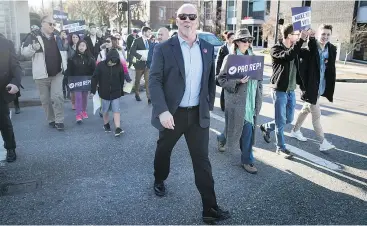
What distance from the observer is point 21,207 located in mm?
3402

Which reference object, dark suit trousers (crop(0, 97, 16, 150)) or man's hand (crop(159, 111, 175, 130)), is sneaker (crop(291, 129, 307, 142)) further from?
dark suit trousers (crop(0, 97, 16, 150))

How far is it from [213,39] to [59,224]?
16361mm

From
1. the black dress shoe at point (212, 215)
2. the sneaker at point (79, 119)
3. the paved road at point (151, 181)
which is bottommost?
the paved road at point (151, 181)

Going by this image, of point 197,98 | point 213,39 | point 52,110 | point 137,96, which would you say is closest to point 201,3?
point 213,39

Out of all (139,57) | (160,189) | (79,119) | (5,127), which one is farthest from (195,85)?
(139,57)

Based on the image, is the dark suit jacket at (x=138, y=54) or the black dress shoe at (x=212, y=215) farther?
the dark suit jacket at (x=138, y=54)

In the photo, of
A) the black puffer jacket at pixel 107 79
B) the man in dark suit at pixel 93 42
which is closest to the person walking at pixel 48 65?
the black puffer jacket at pixel 107 79

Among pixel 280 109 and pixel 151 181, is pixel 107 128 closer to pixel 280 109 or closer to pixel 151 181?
pixel 151 181

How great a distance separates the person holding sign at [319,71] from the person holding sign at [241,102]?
0.99 metres

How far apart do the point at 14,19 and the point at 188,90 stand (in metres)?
12.6

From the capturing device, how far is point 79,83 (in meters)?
6.74

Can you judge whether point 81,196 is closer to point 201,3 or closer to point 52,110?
point 52,110

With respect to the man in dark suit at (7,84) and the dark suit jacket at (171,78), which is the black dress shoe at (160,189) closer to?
the dark suit jacket at (171,78)

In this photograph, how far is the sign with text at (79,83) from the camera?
670 centimetres
